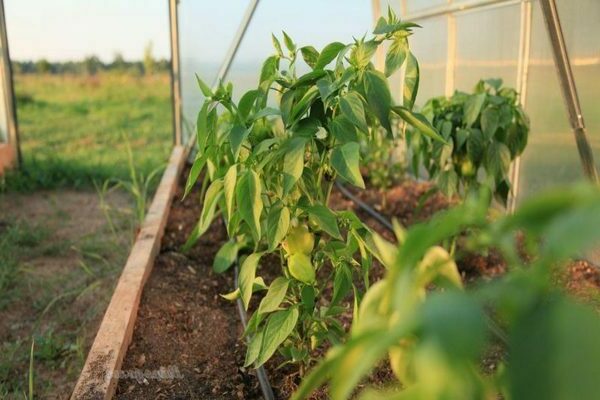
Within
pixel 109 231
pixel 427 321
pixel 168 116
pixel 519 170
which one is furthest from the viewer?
pixel 168 116

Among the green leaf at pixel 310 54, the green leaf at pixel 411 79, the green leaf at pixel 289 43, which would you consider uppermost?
the green leaf at pixel 289 43

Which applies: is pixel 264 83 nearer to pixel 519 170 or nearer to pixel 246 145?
pixel 246 145

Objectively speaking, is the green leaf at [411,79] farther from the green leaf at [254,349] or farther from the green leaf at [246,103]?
the green leaf at [254,349]

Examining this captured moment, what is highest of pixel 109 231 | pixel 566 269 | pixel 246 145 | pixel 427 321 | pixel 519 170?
pixel 427 321

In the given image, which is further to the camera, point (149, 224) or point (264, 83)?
point (149, 224)

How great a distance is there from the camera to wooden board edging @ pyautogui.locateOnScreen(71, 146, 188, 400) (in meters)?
1.50

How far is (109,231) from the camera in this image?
3734 mm

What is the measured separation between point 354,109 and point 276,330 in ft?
1.70

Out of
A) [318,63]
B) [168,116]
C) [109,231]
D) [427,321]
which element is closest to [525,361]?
[427,321]

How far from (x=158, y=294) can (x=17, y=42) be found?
4001 millimetres

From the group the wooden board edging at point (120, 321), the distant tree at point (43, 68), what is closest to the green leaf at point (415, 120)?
the wooden board edging at point (120, 321)

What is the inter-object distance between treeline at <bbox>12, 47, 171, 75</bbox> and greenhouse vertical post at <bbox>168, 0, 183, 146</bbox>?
268 centimetres

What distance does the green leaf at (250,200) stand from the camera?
128 centimetres

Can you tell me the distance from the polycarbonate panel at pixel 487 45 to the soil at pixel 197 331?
112 centimetres
